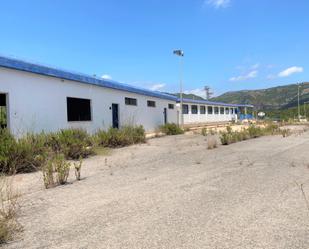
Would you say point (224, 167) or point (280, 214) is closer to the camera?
point (280, 214)

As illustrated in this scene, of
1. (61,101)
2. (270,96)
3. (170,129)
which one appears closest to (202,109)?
(170,129)

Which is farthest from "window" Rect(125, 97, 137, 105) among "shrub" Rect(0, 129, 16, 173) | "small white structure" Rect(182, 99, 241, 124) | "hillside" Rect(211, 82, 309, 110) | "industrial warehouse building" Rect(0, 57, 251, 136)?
"hillside" Rect(211, 82, 309, 110)

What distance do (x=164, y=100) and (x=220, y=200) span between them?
3175cm

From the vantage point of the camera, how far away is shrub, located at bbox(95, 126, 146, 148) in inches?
767

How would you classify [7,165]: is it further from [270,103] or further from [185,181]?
[270,103]

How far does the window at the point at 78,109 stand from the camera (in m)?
20.0

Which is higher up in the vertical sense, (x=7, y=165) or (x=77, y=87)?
(x=77, y=87)

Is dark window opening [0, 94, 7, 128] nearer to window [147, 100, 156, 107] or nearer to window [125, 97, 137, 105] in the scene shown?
window [125, 97, 137, 105]

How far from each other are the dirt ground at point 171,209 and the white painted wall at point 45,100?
569 centimetres

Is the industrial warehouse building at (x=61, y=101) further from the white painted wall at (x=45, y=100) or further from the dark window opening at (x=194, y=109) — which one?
the dark window opening at (x=194, y=109)

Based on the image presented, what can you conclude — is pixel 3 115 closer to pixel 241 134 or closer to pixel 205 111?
pixel 241 134

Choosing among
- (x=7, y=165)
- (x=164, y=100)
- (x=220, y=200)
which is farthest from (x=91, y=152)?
(x=164, y=100)

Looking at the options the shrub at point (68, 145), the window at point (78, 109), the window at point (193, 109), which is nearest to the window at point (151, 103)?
the window at point (78, 109)

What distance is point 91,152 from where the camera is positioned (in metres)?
16.1
